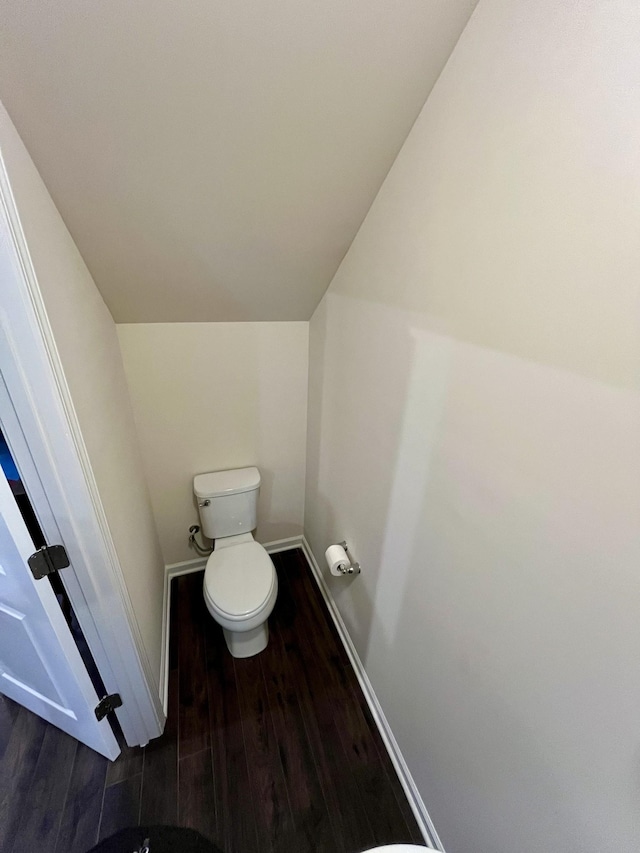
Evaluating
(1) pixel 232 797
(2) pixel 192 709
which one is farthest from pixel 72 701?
(1) pixel 232 797

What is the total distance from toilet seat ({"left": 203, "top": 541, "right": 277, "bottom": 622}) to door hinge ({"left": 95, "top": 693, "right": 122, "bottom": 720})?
1.41 ft

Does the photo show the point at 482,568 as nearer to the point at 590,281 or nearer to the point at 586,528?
the point at 586,528

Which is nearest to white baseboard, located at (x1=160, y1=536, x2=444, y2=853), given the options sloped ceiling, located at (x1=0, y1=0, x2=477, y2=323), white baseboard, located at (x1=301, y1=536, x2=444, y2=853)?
white baseboard, located at (x1=301, y1=536, x2=444, y2=853)

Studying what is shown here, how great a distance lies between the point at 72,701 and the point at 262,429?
4.35 feet

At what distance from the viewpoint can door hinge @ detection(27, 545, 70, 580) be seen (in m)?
0.92

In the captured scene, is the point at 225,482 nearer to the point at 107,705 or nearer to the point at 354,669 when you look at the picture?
the point at 107,705

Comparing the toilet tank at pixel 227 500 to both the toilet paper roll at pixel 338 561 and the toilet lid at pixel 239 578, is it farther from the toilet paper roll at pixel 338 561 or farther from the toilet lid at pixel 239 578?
the toilet paper roll at pixel 338 561

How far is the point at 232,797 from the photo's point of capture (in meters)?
1.24

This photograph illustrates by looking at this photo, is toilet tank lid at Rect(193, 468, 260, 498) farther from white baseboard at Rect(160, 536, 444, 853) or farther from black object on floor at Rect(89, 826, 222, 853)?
black object on floor at Rect(89, 826, 222, 853)

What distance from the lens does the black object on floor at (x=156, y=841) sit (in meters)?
1.11

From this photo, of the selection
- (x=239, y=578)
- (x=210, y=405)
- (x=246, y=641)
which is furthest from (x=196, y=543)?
(x=210, y=405)

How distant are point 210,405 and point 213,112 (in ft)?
4.00

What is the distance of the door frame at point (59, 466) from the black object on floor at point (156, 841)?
36 centimetres

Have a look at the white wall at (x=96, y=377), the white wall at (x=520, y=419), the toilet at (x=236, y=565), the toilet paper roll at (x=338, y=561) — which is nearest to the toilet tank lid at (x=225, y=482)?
the toilet at (x=236, y=565)
